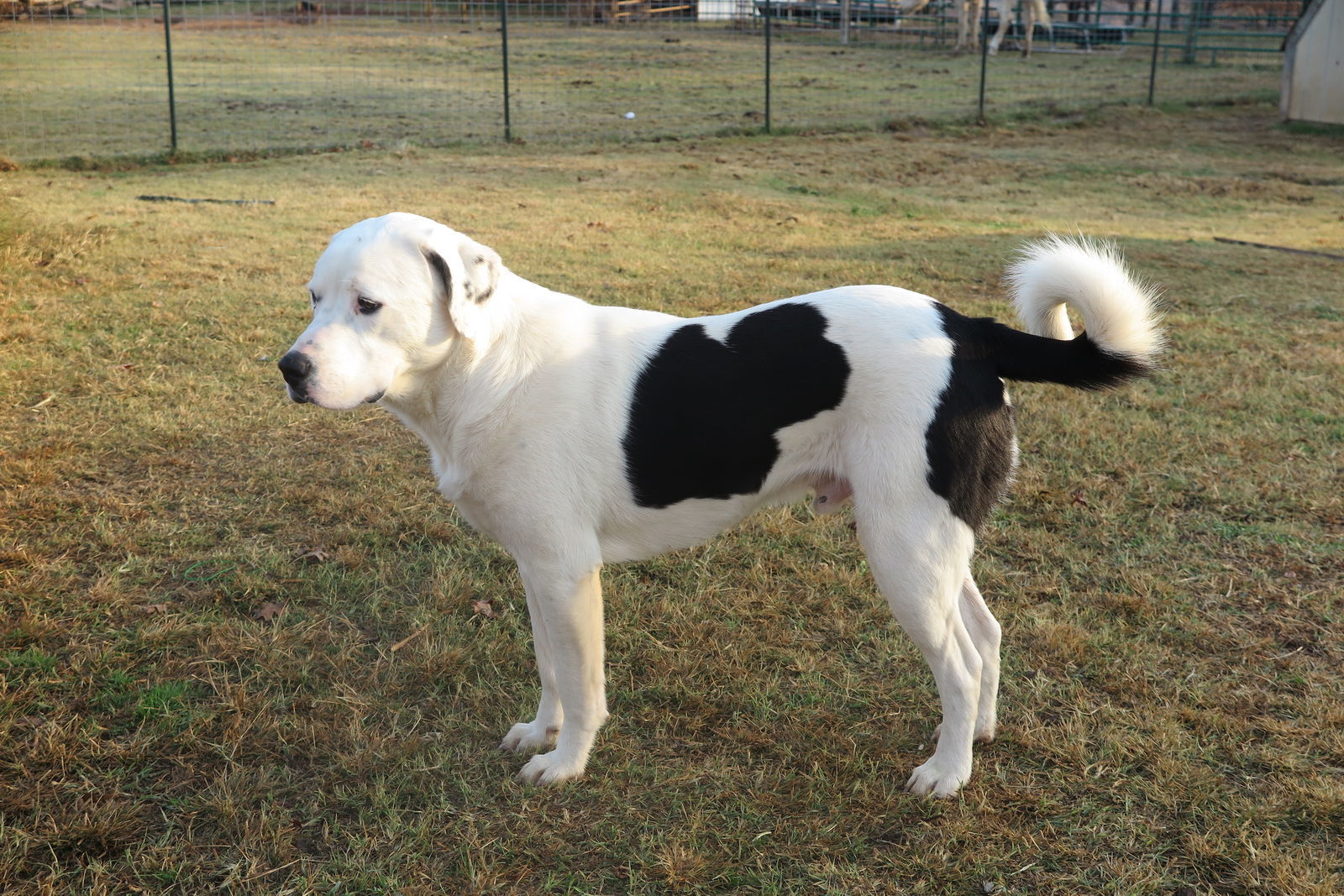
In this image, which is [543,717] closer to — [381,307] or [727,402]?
[727,402]

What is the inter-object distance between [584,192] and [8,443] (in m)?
7.39

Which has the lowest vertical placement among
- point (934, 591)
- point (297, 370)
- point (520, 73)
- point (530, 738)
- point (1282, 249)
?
point (530, 738)

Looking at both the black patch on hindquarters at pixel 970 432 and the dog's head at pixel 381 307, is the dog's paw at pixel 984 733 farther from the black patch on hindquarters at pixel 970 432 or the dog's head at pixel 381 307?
the dog's head at pixel 381 307

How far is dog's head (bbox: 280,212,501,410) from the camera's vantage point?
8.33ft

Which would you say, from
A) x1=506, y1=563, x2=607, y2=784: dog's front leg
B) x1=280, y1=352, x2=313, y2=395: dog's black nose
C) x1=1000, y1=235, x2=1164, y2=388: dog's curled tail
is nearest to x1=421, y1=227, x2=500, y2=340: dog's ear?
x1=280, y1=352, x2=313, y2=395: dog's black nose

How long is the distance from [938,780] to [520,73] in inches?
710

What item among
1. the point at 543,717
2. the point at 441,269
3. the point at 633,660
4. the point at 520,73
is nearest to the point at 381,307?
the point at 441,269

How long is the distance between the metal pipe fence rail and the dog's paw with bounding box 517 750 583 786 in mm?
11725

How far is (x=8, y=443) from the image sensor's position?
471cm

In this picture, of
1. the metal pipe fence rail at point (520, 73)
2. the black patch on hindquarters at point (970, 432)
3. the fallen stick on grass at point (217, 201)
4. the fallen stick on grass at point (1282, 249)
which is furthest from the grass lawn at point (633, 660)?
the metal pipe fence rail at point (520, 73)

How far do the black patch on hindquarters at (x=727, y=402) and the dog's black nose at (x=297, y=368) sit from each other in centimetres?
81

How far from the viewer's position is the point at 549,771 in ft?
9.52

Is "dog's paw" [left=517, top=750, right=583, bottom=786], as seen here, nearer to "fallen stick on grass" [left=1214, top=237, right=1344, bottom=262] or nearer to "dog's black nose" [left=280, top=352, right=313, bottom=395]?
"dog's black nose" [left=280, top=352, right=313, bottom=395]

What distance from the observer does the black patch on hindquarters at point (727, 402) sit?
107 inches
